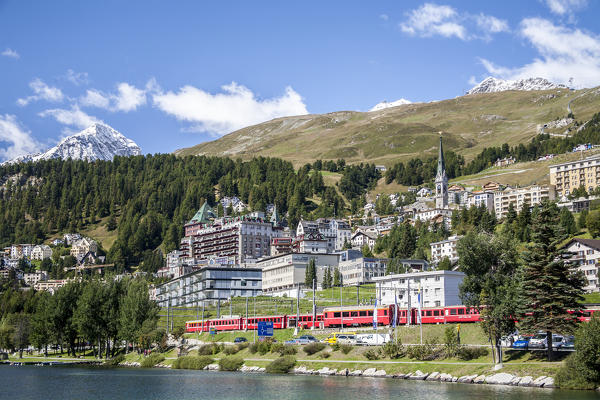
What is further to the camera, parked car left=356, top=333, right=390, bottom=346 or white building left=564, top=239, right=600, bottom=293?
white building left=564, top=239, right=600, bottom=293

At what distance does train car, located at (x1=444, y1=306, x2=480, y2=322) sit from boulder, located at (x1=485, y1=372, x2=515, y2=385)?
16118 millimetres

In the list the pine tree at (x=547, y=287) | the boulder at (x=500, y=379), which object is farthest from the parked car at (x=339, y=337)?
the pine tree at (x=547, y=287)

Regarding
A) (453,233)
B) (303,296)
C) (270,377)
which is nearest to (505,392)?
(270,377)

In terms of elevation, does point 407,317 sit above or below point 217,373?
above

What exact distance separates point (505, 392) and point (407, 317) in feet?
90.0

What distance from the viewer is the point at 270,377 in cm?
6562

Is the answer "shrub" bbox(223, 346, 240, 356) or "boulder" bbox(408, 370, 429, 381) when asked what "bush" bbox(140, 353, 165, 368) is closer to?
"shrub" bbox(223, 346, 240, 356)

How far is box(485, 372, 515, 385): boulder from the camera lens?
53.3 metres

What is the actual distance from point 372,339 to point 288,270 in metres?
86.8

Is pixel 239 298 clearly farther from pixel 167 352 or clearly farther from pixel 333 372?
pixel 333 372

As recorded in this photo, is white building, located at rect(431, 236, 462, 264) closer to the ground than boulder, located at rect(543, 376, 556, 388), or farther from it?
farther from it

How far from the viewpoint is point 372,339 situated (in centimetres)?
7119

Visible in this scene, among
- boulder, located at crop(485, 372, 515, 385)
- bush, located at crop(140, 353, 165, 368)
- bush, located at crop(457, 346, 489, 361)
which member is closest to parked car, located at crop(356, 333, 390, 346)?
bush, located at crop(457, 346, 489, 361)

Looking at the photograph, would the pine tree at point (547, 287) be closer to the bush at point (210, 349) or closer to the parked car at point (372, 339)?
the parked car at point (372, 339)
